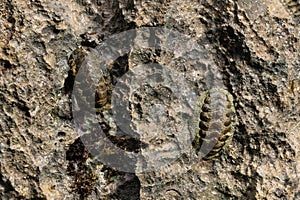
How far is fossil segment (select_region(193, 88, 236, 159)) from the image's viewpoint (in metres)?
1.56

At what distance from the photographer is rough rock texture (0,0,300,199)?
155 cm

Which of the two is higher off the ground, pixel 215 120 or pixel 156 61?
pixel 156 61

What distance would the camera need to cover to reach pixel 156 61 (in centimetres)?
160

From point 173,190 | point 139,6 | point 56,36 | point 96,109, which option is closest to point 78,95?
point 96,109

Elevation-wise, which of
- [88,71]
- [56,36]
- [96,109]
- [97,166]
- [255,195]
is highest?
[56,36]

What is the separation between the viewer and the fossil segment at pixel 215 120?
156 cm

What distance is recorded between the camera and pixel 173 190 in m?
1.69

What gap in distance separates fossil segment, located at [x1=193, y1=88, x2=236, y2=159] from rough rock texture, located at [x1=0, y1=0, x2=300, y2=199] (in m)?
0.03

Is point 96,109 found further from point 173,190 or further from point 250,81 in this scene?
point 250,81

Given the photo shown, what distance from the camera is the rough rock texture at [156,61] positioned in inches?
61.2

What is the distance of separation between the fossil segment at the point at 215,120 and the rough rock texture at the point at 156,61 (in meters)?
0.03

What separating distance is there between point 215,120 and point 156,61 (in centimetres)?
28

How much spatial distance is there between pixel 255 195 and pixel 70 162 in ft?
2.18

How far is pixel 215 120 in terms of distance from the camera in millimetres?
1565
